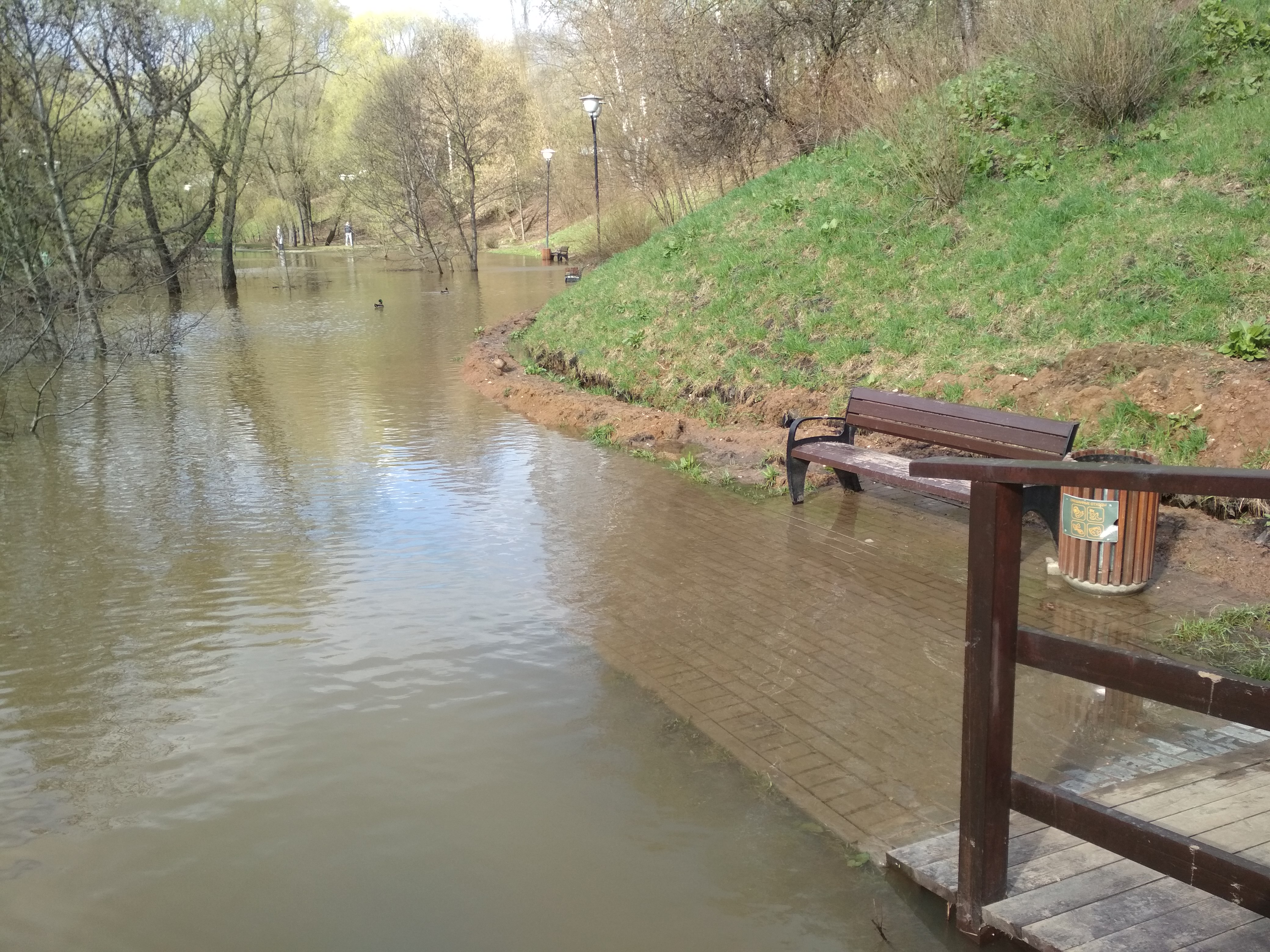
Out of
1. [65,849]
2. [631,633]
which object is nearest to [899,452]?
[631,633]

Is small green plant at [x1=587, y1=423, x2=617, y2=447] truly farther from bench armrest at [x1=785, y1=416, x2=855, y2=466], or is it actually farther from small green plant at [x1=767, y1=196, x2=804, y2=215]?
small green plant at [x1=767, y1=196, x2=804, y2=215]

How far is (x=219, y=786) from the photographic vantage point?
4582mm

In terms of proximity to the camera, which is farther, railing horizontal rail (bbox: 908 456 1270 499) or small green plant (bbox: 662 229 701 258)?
small green plant (bbox: 662 229 701 258)

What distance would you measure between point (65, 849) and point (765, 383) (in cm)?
881

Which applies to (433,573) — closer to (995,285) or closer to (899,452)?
(899,452)

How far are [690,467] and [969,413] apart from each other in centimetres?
298

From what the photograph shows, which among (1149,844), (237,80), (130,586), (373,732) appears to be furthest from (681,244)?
(237,80)

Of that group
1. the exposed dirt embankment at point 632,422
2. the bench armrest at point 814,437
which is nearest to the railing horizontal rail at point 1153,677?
the bench armrest at point 814,437

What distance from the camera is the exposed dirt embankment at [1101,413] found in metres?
6.87

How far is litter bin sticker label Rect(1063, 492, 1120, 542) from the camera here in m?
6.21

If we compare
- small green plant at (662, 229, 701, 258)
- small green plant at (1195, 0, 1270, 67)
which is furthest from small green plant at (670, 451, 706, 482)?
small green plant at (1195, 0, 1270, 67)

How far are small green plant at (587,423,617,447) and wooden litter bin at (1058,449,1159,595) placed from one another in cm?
573

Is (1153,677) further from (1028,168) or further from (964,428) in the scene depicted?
(1028,168)

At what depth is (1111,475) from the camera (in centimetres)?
269
